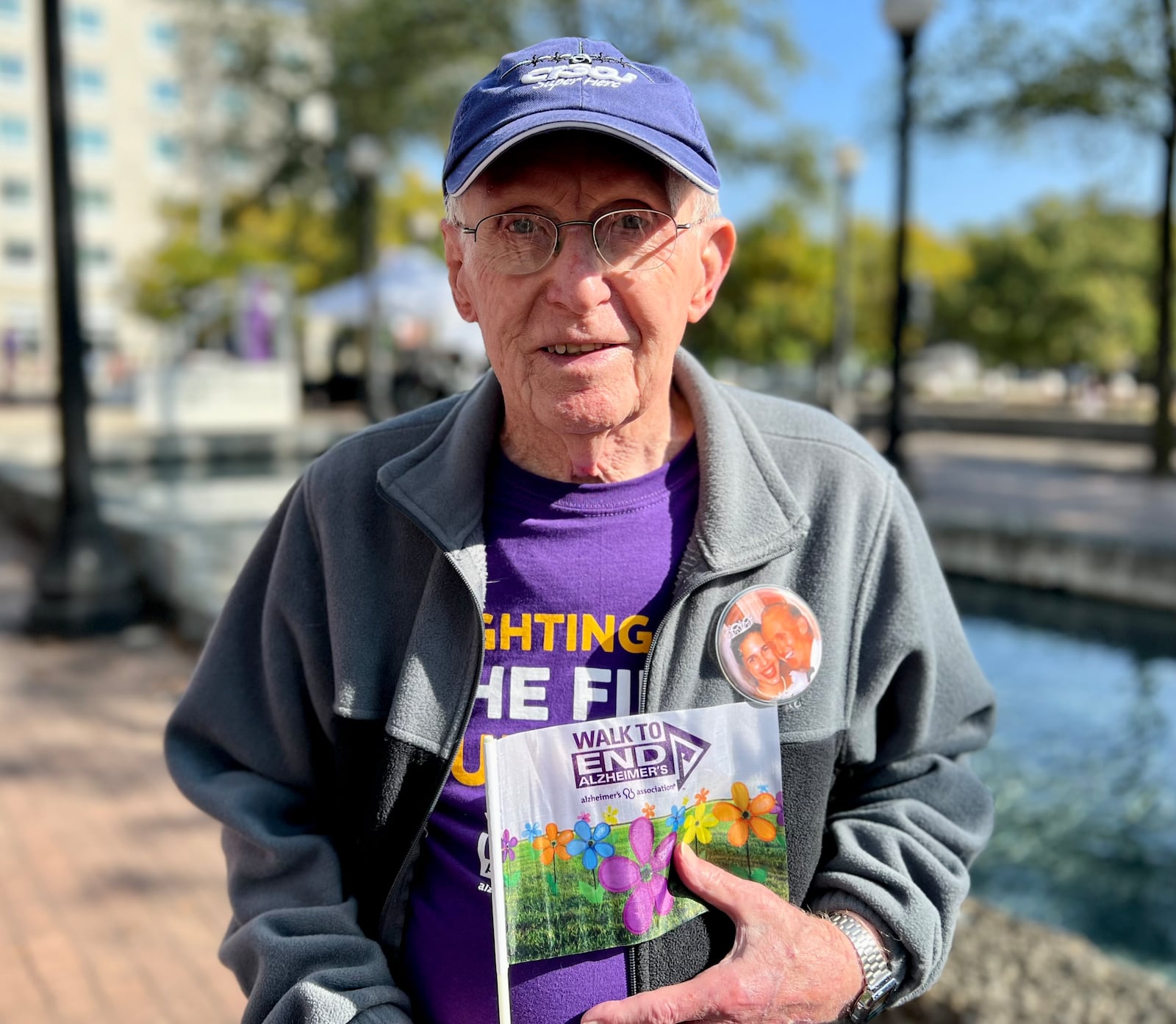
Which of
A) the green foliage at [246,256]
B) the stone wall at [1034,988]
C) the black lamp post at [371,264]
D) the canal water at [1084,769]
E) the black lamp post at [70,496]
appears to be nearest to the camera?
the stone wall at [1034,988]

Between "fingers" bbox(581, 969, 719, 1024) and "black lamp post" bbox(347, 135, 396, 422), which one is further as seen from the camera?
"black lamp post" bbox(347, 135, 396, 422)

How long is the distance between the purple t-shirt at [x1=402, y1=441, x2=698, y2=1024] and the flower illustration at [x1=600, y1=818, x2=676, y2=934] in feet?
0.28

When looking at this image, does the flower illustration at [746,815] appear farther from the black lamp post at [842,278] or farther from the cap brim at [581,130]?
the black lamp post at [842,278]

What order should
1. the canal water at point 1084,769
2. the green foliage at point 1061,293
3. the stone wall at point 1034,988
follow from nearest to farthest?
the stone wall at point 1034,988
the canal water at point 1084,769
the green foliage at point 1061,293

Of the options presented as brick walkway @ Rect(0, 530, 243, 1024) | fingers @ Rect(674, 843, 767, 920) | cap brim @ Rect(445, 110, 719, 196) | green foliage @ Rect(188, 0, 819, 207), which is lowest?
brick walkway @ Rect(0, 530, 243, 1024)

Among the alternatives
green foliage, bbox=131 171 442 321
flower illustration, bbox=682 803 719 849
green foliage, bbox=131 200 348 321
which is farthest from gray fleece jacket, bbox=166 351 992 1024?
green foliage, bbox=131 200 348 321

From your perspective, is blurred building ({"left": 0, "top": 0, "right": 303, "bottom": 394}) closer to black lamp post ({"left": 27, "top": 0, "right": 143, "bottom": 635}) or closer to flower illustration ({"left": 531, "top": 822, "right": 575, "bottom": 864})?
black lamp post ({"left": 27, "top": 0, "right": 143, "bottom": 635})

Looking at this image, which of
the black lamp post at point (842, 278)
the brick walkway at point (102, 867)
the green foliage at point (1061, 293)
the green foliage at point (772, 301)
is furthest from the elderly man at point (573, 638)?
the green foliage at point (1061, 293)

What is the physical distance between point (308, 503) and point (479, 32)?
18.2 metres

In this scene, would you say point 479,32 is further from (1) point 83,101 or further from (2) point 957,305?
(1) point 83,101

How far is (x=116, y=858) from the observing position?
12.8 ft

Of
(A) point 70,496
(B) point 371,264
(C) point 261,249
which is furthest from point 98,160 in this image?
(A) point 70,496

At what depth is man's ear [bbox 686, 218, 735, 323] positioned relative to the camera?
1.63m

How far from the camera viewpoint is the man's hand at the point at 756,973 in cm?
Result: 141
